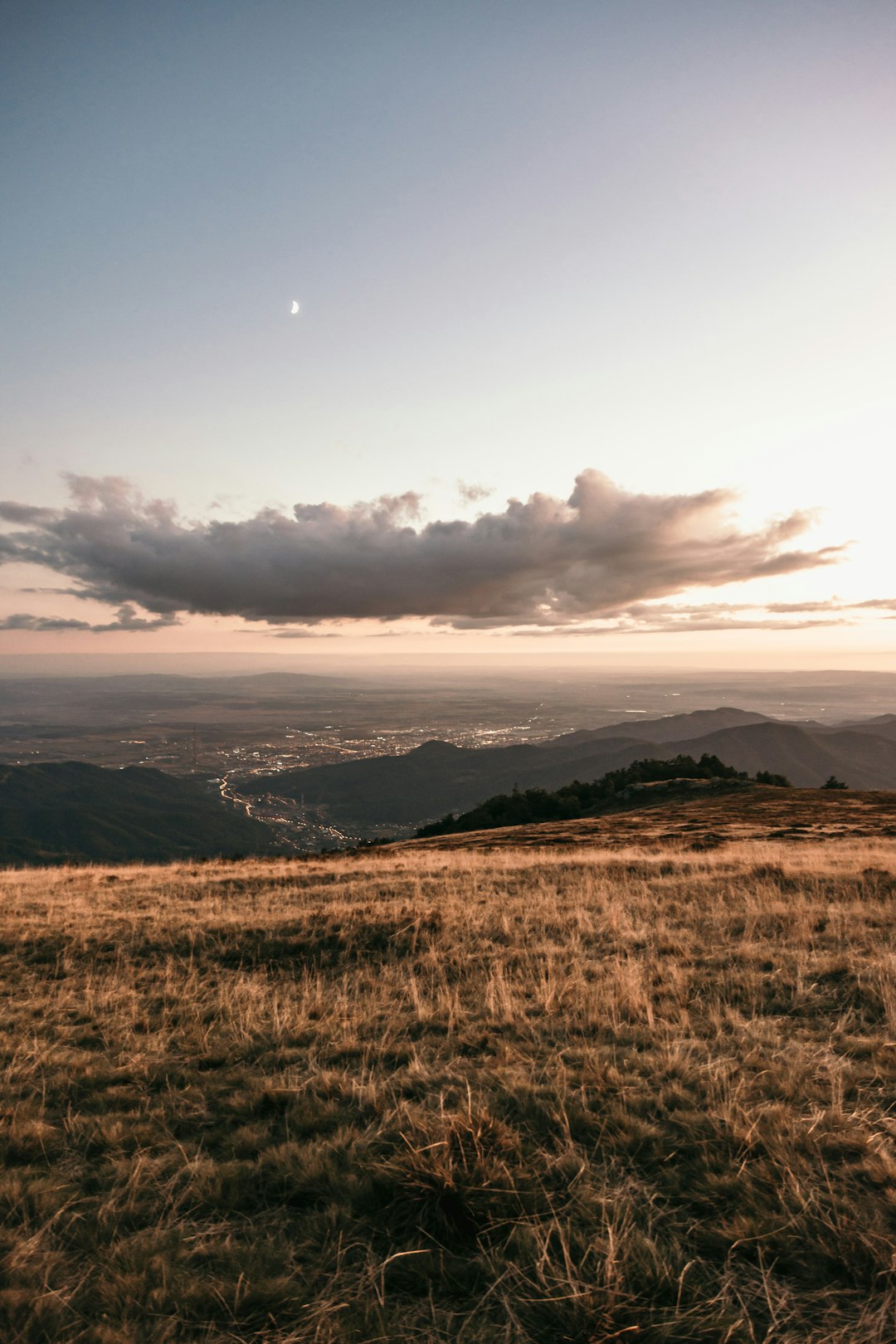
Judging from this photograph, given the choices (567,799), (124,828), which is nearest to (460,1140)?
(567,799)

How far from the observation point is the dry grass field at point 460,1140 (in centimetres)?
278

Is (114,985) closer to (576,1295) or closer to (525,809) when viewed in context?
(576,1295)

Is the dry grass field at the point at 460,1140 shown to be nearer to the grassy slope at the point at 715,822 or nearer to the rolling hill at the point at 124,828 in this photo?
the grassy slope at the point at 715,822

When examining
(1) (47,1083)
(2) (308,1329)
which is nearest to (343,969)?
(1) (47,1083)

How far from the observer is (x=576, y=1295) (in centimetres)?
268

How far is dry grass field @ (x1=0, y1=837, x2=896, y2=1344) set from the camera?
278 centimetres

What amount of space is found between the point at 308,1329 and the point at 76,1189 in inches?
80.3

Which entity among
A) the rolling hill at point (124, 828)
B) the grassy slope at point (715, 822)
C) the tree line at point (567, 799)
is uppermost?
the grassy slope at point (715, 822)

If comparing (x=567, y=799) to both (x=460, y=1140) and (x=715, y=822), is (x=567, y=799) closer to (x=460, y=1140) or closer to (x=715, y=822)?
(x=715, y=822)

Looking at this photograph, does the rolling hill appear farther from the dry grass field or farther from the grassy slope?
the dry grass field

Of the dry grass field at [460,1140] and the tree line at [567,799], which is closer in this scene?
the dry grass field at [460,1140]

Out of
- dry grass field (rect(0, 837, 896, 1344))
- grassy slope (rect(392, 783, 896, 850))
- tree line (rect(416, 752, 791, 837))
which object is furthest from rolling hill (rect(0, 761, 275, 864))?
dry grass field (rect(0, 837, 896, 1344))

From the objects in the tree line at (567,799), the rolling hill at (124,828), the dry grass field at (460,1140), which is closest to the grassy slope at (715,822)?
the tree line at (567,799)

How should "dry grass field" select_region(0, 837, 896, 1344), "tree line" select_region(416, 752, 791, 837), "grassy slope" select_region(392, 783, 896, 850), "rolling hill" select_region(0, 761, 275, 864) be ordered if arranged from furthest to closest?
"rolling hill" select_region(0, 761, 275, 864) → "tree line" select_region(416, 752, 791, 837) → "grassy slope" select_region(392, 783, 896, 850) → "dry grass field" select_region(0, 837, 896, 1344)
